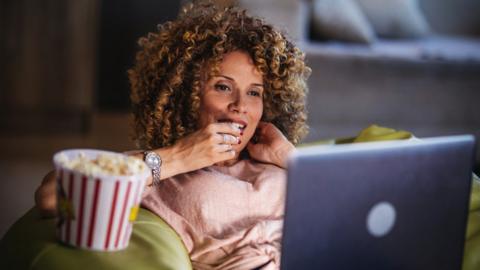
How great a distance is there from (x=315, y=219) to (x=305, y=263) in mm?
73

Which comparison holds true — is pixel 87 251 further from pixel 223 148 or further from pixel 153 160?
pixel 223 148

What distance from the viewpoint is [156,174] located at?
1604 mm

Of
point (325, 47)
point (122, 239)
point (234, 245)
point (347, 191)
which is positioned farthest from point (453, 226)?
point (325, 47)

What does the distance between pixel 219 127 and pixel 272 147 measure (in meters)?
0.18

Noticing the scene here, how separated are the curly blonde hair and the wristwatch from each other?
0.54 ft

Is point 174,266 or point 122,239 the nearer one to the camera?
point 122,239

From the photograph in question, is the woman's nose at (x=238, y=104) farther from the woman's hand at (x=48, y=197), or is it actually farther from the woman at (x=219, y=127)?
the woman's hand at (x=48, y=197)

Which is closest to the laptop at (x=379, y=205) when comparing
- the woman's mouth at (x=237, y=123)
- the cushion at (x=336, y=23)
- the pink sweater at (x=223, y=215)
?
the pink sweater at (x=223, y=215)

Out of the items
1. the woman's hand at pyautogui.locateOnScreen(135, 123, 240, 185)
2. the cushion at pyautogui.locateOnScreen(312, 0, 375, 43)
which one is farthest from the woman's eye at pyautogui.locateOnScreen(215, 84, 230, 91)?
the cushion at pyautogui.locateOnScreen(312, 0, 375, 43)

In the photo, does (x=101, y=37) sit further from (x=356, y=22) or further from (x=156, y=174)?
(x=156, y=174)

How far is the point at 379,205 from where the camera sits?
126 centimetres

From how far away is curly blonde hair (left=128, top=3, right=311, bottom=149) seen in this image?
5.70 ft

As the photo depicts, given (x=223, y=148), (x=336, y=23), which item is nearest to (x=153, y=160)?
(x=223, y=148)

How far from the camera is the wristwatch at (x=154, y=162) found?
1.59m
